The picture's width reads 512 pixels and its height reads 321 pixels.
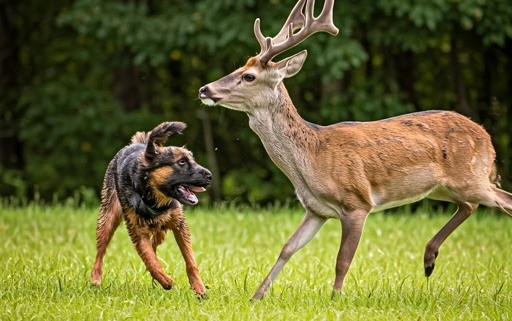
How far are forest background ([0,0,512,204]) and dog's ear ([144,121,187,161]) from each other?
6693 mm

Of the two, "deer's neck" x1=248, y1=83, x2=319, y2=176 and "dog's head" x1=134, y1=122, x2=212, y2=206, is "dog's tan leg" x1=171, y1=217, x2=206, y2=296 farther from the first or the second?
"deer's neck" x1=248, y1=83, x2=319, y2=176

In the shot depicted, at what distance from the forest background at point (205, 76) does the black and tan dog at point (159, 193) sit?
677 cm

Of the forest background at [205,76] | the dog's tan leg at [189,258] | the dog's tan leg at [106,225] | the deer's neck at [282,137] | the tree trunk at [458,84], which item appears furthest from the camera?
the tree trunk at [458,84]

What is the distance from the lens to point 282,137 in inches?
291

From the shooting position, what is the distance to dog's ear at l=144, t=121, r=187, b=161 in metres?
7.27

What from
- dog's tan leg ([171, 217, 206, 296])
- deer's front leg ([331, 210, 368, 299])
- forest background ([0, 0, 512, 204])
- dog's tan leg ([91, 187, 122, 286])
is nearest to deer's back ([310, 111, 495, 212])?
deer's front leg ([331, 210, 368, 299])

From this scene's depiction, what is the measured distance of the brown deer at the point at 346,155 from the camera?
725 cm

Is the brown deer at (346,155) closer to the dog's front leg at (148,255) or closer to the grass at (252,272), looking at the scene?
the grass at (252,272)

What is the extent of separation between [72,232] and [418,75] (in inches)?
352

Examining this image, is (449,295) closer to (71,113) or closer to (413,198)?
(413,198)

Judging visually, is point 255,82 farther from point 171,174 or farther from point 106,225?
point 106,225

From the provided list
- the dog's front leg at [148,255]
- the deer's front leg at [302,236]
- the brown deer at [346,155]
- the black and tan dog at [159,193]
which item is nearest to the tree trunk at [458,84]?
the brown deer at [346,155]

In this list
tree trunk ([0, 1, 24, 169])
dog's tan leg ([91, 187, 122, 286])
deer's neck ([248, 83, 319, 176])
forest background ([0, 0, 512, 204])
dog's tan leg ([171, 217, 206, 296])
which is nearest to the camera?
dog's tan leg ([171, 217, 206, 296])

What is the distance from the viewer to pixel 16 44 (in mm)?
18500
